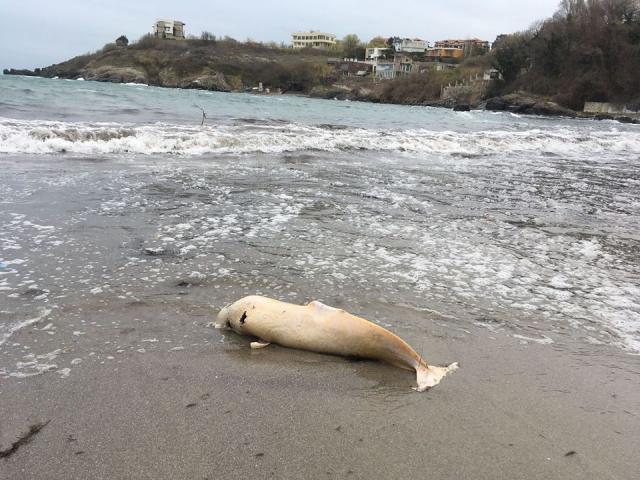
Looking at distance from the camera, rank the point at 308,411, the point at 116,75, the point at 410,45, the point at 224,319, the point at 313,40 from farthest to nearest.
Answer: the point at 313,40 < the point at 410,45 < the point at 116,75 < the point at 224,319 < the point at 308,411

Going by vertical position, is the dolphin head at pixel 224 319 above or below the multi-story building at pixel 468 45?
below

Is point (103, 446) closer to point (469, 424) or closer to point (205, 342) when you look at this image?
point (205, 342)

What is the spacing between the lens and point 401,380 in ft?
10.4

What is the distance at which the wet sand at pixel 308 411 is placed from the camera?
7.80ft

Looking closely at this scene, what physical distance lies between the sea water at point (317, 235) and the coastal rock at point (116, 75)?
10351 cm

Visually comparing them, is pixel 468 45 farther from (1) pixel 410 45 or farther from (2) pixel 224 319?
(2) pixel 224 319

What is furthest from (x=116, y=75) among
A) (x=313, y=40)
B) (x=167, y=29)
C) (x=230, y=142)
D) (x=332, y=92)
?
(x=230, y=142)

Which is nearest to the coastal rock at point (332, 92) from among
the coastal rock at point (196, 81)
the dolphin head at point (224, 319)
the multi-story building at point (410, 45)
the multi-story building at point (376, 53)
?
the coastal rock at point (196, 81)

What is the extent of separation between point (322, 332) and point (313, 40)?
191870mm

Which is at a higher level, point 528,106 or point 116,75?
point 116,75

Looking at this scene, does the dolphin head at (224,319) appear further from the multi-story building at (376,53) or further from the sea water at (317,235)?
the multi-story building at (376,53)

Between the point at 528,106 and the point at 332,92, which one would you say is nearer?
the point at 528,106

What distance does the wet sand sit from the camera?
2.38 metres

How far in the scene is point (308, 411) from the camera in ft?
9.27
